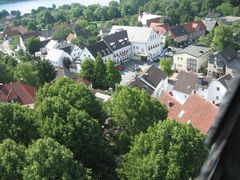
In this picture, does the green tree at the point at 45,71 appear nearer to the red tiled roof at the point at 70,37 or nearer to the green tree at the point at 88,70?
the green tree at the point at 88,70

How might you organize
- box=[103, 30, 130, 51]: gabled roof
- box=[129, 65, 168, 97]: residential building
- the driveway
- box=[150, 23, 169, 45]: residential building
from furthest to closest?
box=[150, 23, 169, 45]: residential building, box=[103, 30, 130, 51]: gabled roof, the driveway, box=[129, 65, 168, 97]: residential building

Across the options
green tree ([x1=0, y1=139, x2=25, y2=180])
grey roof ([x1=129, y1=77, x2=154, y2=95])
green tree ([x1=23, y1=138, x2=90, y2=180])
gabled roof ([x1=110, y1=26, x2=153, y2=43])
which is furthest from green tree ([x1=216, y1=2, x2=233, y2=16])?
green tree ([x1=0, y1=139, x2=25, y2=180])

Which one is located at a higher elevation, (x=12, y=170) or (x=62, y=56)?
(x=12, y=170)

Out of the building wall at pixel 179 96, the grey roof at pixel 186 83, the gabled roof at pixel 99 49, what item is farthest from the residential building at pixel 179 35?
the building wall at pixel 179 96

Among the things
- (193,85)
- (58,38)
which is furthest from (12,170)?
(58,38)

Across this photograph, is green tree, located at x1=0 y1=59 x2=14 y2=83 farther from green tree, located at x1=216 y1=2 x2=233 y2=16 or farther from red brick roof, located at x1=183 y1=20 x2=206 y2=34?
green tree, located at x1=216 y1=2 x2=233 y2=16

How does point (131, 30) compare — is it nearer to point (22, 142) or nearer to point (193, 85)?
point (193, 85)

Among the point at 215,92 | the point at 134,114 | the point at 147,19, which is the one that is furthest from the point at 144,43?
the point at 134,114
